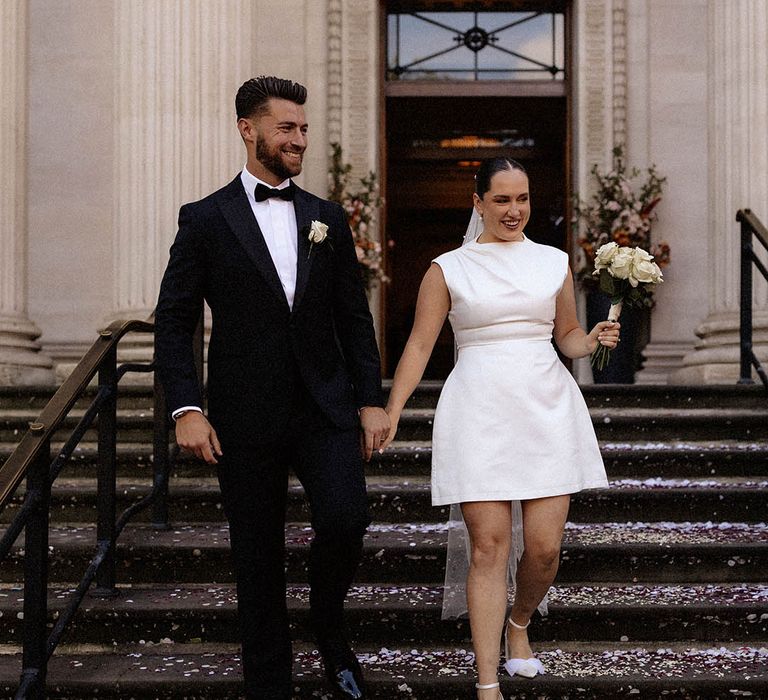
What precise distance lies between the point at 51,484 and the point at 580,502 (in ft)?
8.59

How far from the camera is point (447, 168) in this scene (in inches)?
606

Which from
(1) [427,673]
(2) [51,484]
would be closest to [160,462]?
(2) [51,484]

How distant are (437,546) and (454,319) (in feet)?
4.61

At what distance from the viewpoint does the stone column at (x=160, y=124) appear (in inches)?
303

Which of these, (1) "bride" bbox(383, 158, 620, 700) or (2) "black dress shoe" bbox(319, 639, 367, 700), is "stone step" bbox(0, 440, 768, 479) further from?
(2) "black dress shoe" bbox(319, 639, 367, 700)

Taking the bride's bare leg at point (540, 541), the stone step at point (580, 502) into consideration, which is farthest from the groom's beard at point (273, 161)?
the stone step at point (580, 502)

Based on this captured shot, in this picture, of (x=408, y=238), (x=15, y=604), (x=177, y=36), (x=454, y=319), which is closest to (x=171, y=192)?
(x=177, y=36)

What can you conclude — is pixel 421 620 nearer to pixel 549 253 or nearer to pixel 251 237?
pixel 549 253

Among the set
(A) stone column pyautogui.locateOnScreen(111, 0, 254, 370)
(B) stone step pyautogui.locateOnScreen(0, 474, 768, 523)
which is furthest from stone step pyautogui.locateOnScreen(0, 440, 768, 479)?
(A) stone column pyautogui.locateOnScreen(111, 0, 254, 370)

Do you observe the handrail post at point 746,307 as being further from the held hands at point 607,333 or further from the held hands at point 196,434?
the held hands at point 196,434

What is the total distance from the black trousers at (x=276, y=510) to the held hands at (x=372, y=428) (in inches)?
2.4

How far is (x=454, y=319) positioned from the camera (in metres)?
3.87

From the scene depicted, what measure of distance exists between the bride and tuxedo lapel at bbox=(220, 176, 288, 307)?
0.62m

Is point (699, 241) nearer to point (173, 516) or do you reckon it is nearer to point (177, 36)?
point (177, 36)
